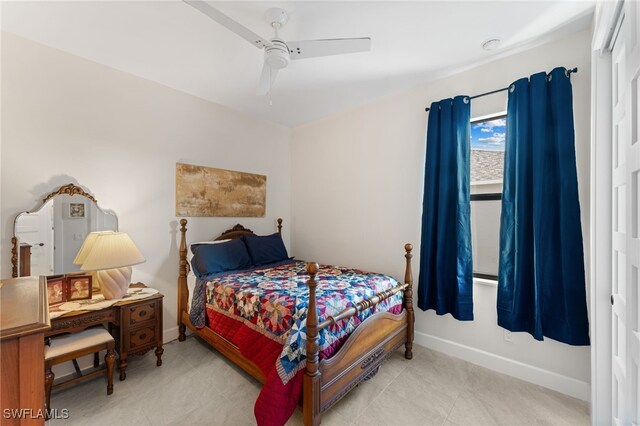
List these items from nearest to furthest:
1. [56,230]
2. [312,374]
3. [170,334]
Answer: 1. [312,374]
2. [56,230]
3. [170,334]

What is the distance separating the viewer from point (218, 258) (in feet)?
9.59

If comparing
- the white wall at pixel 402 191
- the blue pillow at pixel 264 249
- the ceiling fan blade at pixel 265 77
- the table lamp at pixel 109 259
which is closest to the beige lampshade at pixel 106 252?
the table lamp at pixel 109 259

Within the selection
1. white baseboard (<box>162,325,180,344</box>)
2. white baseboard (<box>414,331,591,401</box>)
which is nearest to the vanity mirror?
white baseboard (<box>162,325,180,344</box>)

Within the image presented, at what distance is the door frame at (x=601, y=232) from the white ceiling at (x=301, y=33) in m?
0.53

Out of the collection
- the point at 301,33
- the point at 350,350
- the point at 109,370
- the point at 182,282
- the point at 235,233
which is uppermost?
the point at 301,33

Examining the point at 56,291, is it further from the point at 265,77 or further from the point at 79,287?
the point at 265,77

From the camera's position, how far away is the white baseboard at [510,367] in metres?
2.02

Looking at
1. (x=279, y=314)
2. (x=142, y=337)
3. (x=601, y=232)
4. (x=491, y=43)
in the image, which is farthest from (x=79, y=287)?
(x=491, y=43)

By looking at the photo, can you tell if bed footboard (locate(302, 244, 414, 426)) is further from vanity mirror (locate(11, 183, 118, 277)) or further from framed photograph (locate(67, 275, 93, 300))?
vanity mirror (locate(11, 183, 118, 277))

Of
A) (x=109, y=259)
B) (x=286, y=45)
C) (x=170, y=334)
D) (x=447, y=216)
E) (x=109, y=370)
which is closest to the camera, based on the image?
(x=286, y=45)

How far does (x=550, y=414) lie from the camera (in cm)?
184

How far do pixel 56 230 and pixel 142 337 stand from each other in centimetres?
114

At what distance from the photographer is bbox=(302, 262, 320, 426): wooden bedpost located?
5.32 ft

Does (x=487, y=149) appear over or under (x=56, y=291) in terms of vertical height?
over
